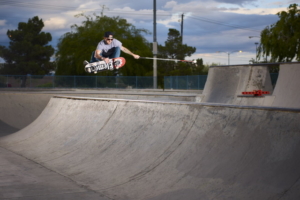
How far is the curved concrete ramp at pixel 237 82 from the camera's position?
15633 millimetres

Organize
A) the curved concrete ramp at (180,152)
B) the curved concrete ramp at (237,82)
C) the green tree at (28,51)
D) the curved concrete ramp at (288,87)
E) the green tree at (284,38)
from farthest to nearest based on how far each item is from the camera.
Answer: the green tree at (28,51) → the green tree at (284,38) → the curved concrete ramp at (237,82) → the curved concrete ramp at (288,87) → the curved concrete ramp at (180,152)

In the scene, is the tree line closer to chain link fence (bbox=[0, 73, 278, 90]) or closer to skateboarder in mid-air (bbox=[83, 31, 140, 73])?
chain link fence (bbox=[0, 73, 278, 90])

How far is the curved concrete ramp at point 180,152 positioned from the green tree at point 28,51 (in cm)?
7494

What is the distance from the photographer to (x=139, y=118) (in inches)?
300

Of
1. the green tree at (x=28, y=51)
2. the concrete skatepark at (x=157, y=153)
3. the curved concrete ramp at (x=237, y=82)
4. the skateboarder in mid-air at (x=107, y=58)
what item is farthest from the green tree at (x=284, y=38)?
the green tree at (x=28, y=51)

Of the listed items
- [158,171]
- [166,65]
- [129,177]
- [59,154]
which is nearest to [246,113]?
[158,171]

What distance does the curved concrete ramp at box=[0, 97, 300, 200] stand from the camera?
447cm

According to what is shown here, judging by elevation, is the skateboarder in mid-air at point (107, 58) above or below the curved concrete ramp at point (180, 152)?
above

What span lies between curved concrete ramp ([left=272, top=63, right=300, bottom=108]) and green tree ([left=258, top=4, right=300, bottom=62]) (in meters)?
32.0

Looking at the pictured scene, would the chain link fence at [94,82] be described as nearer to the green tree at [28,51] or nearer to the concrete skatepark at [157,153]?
the green tree at [28,51]

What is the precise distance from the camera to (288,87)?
1320 cm

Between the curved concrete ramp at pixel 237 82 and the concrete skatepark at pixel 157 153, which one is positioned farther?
the curved concrete ramp at pixel 237 82

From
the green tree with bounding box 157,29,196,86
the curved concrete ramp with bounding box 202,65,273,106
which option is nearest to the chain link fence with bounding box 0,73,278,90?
the green tree with bounding box 157,29,196,86

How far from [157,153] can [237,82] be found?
10.1 metres
